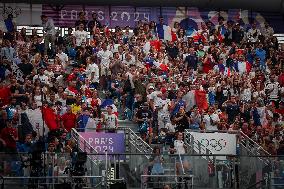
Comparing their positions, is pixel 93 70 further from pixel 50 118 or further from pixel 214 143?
pixel 214 143

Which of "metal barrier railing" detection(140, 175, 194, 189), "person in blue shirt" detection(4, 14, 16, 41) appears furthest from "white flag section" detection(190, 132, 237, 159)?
"person in blue shirt" detection(4, 14, 16, 41)

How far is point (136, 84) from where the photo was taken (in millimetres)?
31672

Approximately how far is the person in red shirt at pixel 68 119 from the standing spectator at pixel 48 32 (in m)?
5.23

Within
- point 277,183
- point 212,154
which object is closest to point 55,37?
point 212,154

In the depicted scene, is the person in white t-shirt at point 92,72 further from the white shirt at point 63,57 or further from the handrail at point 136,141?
the handrail at point 136,141

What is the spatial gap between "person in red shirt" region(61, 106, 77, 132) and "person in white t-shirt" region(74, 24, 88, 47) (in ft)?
19.1

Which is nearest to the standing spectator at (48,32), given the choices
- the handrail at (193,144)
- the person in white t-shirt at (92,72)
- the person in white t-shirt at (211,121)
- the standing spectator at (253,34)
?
the person in white t-shirt at (92,72)

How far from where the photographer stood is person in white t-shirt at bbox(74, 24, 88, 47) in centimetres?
3458

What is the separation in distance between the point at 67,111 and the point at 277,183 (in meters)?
7.57

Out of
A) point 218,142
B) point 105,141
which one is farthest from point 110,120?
point 218,142

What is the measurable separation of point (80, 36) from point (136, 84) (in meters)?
4.21

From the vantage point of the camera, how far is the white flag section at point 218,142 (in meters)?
29.4

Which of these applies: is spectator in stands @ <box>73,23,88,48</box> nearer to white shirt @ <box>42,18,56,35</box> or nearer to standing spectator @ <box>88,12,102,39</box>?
standing spectator @ <box>88,12,102,39</box>

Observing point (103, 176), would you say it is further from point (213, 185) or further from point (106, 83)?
point (106, 83)
